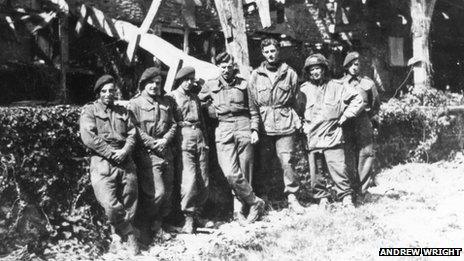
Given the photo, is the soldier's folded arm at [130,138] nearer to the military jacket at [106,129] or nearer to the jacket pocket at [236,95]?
the military jacket at [106,129]

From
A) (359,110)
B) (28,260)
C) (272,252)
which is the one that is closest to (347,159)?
(359,110)

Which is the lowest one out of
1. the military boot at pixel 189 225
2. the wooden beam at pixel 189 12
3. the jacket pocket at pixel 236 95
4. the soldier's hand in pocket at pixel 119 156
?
the military boot at pixel 189 225

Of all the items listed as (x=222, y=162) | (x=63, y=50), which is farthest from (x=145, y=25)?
(x=222, y=162)

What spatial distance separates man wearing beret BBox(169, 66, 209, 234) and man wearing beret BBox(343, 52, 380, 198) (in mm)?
2210

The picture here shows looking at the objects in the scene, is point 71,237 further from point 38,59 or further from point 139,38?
point 38,59

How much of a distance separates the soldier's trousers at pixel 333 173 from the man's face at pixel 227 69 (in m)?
1.52

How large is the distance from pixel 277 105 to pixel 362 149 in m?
1.49

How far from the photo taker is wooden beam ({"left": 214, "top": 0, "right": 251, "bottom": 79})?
728cm

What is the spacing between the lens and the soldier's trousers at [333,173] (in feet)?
21.5

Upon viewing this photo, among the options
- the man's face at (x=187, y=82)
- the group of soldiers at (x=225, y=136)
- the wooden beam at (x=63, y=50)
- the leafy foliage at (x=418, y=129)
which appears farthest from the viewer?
the wooden beam at (x=63, y=50)

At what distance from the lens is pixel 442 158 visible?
10359 mm

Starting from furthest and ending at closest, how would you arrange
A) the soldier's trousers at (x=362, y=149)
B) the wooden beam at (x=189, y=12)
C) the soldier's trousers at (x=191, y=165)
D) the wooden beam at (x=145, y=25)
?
the wooden beam at (x=189, y=12)
the wooden beam at (x=145, y=25)
the soldier's trousers at (x=362, y=149)
the soldier's trousers at (x=191, y=165)

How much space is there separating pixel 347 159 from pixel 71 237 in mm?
3718

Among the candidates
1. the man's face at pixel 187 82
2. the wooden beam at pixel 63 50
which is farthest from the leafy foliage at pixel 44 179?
the wooden beam at pixel 63 50
